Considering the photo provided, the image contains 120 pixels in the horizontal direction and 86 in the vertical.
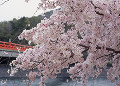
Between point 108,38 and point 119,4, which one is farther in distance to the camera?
point 108,38

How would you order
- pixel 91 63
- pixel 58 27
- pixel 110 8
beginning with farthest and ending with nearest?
1. pixel 91 63
2. pixel 110 8
3. pixel 58 27

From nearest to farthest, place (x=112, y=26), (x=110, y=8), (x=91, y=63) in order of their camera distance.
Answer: (x=110, y=8)
(x=112, y=26)
(x=91, y=63)

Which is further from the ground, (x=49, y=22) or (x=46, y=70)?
(x=49, y=22)

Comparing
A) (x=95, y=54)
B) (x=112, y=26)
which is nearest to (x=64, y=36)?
(x=112, y=26)

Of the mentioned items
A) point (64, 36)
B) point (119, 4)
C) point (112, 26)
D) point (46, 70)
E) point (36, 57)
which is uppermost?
point (119, 4)

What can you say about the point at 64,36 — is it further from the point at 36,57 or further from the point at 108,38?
the point at 108,38

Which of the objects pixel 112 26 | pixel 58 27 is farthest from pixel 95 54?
pixel 58 27

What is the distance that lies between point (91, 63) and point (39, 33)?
6.41ft

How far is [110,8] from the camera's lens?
3.67 meters

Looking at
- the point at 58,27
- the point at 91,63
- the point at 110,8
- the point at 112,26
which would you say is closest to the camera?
the point at 58,27

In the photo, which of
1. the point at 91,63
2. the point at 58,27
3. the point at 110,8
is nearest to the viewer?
the point at 58,27

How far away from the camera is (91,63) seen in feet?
15.1

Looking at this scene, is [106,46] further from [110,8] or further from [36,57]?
[36,57]

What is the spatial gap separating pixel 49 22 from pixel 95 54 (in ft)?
6.14
